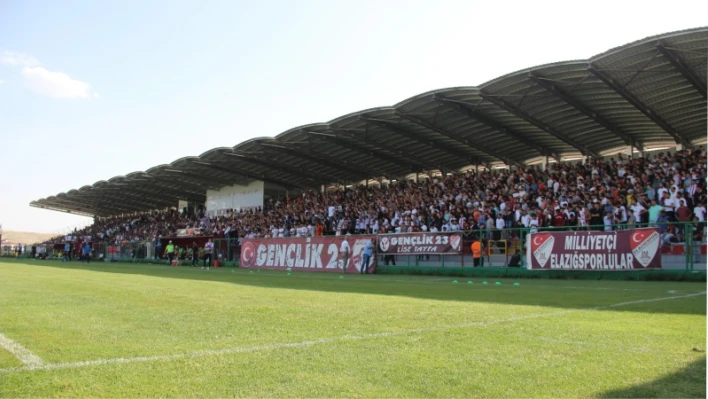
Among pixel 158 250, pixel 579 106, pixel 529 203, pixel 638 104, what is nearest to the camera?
pixel 638 104

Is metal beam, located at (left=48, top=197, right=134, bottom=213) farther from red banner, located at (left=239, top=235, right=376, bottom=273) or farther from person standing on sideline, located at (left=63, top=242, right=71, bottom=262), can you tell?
red banner, located at (left=239, top=235, right=376, bottom=273)

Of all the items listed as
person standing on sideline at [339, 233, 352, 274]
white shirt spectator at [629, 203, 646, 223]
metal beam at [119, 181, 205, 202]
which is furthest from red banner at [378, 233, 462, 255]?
metal beam at [119, 181, 205, 202]

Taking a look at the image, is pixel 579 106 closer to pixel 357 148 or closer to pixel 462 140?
pixel 462 140

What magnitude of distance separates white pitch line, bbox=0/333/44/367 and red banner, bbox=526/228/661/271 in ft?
56.4

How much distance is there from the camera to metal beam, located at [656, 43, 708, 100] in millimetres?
19703

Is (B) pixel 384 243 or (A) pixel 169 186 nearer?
(B) pixel 384 243

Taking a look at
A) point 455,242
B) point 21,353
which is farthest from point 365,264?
point 21,353

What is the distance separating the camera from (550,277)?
19781 mm

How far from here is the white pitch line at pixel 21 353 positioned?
16.1ft

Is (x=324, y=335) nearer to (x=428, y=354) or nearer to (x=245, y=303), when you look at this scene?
(x=428, y=354)

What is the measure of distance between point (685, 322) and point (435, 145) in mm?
27013

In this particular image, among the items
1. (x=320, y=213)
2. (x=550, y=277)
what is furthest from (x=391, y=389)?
(x=320, y=213)

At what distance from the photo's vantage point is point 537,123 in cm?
2789

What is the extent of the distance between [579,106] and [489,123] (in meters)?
5.07
